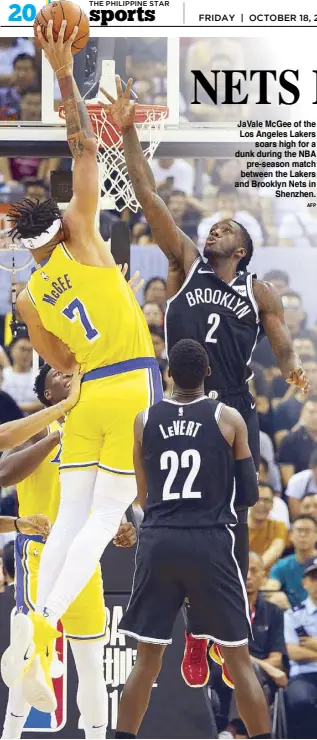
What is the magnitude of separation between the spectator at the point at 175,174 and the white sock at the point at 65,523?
236 centimetres

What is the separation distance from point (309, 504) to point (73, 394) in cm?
209

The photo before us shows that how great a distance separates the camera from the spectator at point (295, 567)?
7137mm

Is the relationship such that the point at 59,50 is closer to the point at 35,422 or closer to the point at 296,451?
the point at 35,422

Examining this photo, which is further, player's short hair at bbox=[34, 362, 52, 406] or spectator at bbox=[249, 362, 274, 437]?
spectator at bbox=[249, 362, 274, 437]

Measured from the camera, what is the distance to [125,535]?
635 cm

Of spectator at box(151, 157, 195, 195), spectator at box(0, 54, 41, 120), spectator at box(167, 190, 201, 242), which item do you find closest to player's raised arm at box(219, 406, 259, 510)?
spectator at box(167, 190, 201, 242)

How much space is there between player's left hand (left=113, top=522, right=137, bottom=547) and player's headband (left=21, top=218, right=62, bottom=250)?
4.96ft

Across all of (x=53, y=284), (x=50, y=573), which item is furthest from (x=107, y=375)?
(x=50, y=573)

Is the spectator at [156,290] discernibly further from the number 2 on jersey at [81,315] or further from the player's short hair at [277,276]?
the number 2 on jersey at [81,315]

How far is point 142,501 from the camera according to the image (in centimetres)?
560

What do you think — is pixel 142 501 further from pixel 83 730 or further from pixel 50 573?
pixel 83 730

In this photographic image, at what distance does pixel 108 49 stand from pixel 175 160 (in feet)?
2.93

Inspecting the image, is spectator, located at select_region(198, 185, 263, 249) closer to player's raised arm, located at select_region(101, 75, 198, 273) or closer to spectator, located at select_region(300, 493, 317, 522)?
player's raised arm, located at select_region(101, 75, 198, 273)

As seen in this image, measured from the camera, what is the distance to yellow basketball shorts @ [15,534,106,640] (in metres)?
6.12
